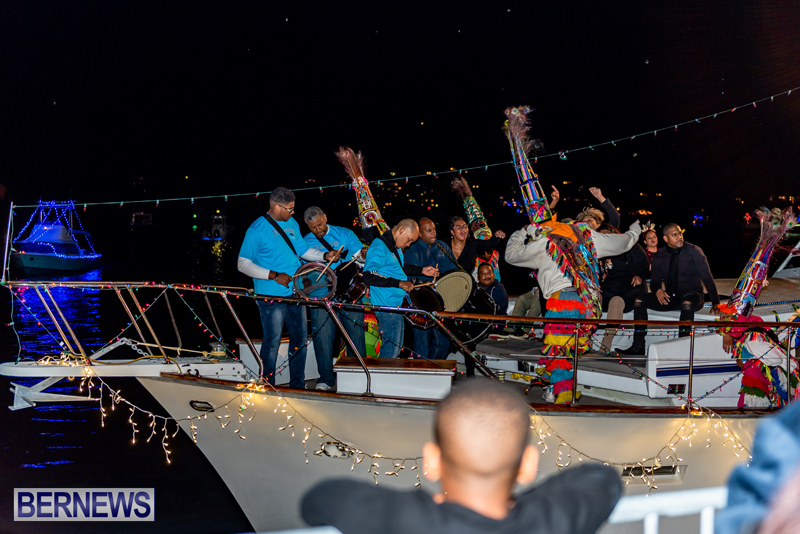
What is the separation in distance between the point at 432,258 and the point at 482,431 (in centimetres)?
587

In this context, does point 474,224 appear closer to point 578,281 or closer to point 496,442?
point 578,281

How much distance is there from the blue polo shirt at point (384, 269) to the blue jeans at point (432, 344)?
0.50 meters

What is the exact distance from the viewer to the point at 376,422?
5012 millimetres

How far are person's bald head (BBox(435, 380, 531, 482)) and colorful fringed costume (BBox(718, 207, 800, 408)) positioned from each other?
15.2 ft

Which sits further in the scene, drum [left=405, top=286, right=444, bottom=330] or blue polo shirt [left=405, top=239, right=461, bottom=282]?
blue polo shirt [left=405, top=239, right=461, bottom=282]

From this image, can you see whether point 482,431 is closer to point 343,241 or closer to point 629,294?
point 343,241

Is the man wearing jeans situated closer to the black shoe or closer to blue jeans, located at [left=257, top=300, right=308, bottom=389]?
the black shoe

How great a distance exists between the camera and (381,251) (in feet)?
18.9

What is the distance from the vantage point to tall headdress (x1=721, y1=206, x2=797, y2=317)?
5.46m

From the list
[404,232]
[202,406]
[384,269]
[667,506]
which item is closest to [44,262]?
[202,406]

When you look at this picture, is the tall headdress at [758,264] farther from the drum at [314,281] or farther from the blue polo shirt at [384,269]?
the drum at [314,281]

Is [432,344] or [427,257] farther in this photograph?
[427,257]

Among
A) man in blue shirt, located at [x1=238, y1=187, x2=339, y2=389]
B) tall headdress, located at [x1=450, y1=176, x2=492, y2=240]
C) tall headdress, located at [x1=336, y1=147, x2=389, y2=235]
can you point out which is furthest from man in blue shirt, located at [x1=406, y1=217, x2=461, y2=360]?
tall headdress, located at [x1=450, y1=176, x2=492, y2=240]

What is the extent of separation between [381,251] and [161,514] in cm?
474
